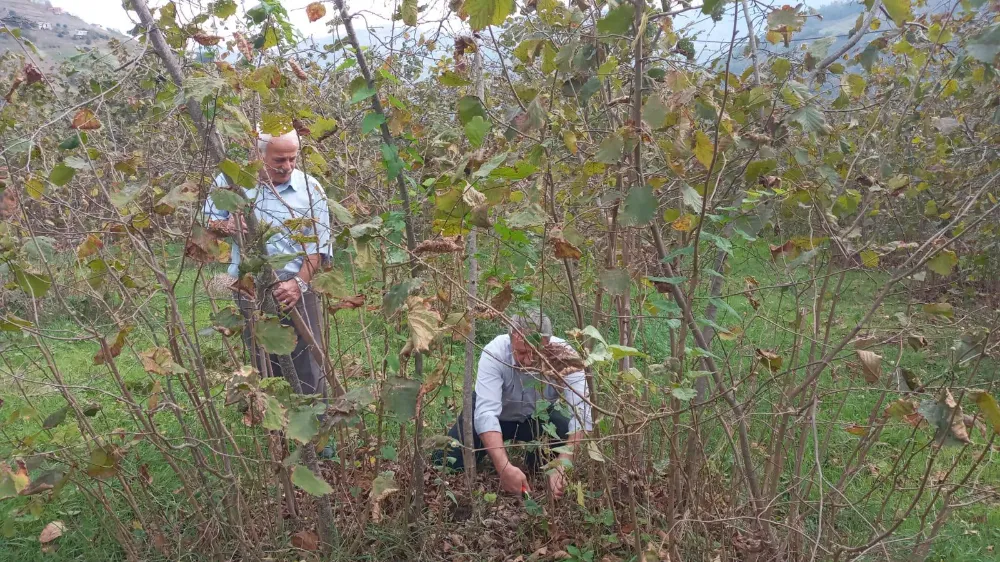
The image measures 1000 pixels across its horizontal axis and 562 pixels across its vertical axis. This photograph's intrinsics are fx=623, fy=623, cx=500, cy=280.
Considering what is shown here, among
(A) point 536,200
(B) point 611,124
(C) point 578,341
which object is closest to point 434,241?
(A) point 536,200

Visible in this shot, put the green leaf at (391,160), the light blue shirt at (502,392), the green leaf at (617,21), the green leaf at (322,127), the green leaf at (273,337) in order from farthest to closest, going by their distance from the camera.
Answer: the light blue shirt at (502,392) → the green leaf at (322,127) → the green leaf at (391,160) → the green leaf at (273,337) → the green leaf at (617,21)

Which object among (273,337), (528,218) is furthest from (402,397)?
(528,218)

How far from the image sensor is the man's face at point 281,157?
2414 mm

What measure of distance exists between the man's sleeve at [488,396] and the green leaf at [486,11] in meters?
1.53

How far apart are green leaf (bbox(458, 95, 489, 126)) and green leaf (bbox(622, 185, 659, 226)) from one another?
17.5 inches

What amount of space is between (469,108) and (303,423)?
859 millimetres

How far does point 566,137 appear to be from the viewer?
1631mm

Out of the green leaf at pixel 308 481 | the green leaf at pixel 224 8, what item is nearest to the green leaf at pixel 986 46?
the green leaf at pixel 308 481

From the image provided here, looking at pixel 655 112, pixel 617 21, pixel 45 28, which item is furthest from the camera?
pixel 45 28

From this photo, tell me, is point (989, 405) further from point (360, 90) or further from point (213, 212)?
point (213, 212)

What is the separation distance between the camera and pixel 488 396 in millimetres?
2617

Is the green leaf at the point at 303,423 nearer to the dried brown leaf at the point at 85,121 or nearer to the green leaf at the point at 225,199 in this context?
the green leaf at the point at 225,199

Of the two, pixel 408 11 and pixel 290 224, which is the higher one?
pixel 408 11

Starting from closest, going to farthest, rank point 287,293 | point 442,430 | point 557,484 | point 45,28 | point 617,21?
point 617,21 → point 287,293 → point 557,484 → point 442,430 → point 45,28
